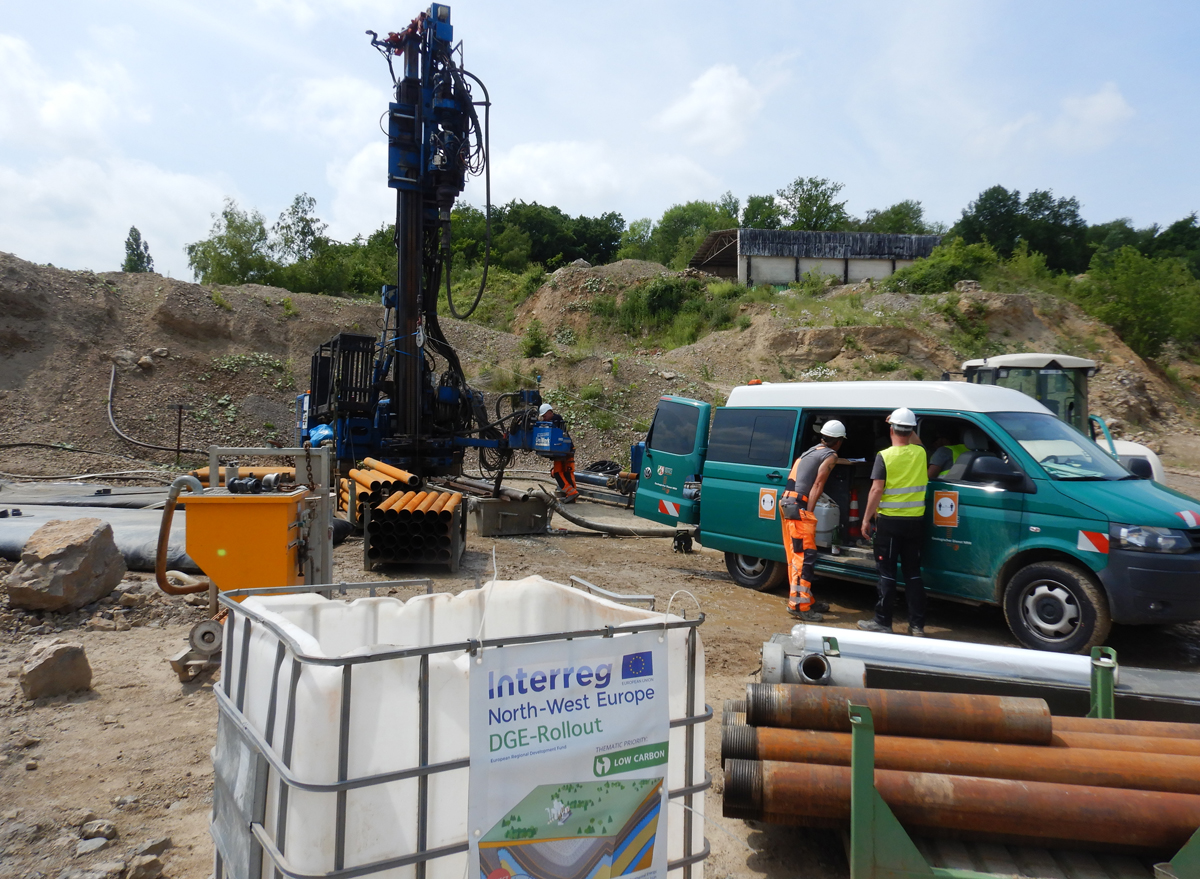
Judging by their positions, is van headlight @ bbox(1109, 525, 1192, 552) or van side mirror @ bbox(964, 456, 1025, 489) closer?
van headlight @ bbox(1109, 525, 1192, 552)

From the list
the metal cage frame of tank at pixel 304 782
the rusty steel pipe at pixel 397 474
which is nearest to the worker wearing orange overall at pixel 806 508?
the metal cage frame of tank at pixel 304 782

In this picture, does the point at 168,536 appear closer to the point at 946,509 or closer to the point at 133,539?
the point at 133,539

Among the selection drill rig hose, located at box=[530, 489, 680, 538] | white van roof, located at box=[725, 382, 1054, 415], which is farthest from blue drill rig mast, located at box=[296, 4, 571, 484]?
white van roof, located at box=[725, 382, 1054, 415]

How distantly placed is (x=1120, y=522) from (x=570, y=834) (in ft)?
18.1

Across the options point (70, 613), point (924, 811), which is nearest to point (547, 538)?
point (70, 613)

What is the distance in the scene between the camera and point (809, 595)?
298 inches

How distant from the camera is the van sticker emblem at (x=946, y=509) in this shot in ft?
22.9

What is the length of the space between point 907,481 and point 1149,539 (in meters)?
1.74

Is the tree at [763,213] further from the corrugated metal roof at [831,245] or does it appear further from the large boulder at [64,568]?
the large boulder at [64,568]

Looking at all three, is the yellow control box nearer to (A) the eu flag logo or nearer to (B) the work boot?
(A) the eu flag logo

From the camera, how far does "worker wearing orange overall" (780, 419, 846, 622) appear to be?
7.48m

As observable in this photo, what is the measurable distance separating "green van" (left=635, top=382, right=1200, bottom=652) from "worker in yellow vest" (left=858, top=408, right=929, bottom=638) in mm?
362

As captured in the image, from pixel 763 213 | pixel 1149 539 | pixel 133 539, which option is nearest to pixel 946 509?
pixel 1149 539

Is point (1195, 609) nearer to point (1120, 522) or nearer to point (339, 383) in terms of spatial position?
point (1120, 522)
